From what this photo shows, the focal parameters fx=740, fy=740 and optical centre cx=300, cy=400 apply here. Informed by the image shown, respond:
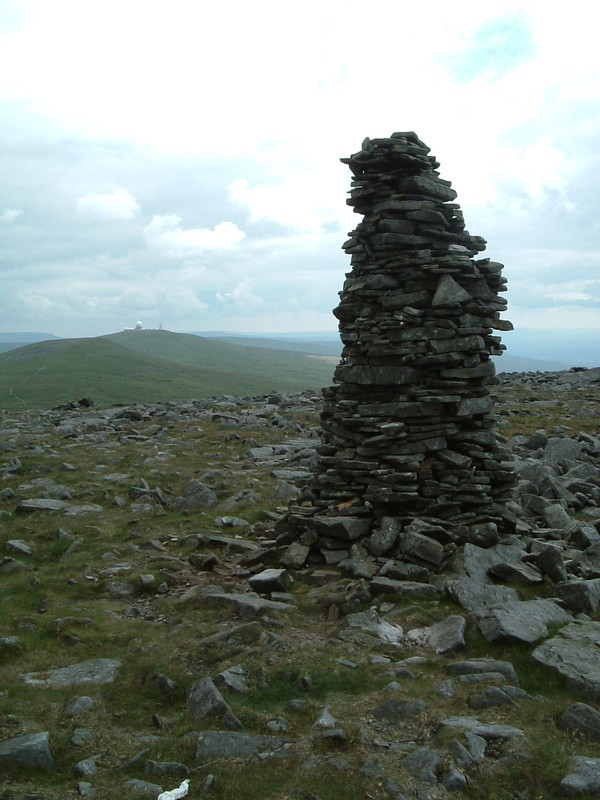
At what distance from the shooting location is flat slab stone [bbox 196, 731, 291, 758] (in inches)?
340

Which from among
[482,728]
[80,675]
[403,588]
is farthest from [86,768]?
[403,588]

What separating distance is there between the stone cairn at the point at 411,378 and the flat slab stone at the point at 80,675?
5051mm

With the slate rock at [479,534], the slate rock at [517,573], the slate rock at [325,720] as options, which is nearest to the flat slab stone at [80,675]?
the slate rock at [325,720]

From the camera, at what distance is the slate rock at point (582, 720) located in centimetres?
885

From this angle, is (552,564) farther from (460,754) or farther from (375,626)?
(460,754)

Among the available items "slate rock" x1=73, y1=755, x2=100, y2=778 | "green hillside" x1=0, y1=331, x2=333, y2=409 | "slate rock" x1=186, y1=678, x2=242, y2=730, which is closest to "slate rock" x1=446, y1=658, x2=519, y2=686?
"slate rock" x1=186, y1=678, x2=242, y2=730

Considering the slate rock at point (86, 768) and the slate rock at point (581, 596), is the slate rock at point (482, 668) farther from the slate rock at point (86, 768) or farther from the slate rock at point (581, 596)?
the slate rock at point (86, 768)

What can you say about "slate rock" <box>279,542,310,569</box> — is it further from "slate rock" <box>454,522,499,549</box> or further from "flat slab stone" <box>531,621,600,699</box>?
"flat slab stone" <box>531,621,600,699</box>

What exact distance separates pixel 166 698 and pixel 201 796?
2.57m

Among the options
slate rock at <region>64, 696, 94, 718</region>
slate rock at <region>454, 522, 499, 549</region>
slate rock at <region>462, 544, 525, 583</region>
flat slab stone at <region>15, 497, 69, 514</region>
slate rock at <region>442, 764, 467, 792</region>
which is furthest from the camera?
flat slab stone at <region>15, 497, 69, 514</region>

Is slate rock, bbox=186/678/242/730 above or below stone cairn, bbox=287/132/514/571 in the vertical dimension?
below

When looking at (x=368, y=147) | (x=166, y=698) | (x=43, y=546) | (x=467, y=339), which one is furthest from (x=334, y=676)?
(x=368, y=147)

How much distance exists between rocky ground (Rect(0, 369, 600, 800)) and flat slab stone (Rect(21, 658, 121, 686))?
41 millimetres

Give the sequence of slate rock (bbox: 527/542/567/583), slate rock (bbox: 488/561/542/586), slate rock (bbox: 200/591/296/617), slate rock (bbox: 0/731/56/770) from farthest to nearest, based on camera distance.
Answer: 1. slate rock (bbox: 527/542/567/583)
2. slate rock (bbox: 488/561/542/586)
3. slate rock (bbox: 200/591/296/617)
4. slate rock (bbox: 0/731/56/770)
